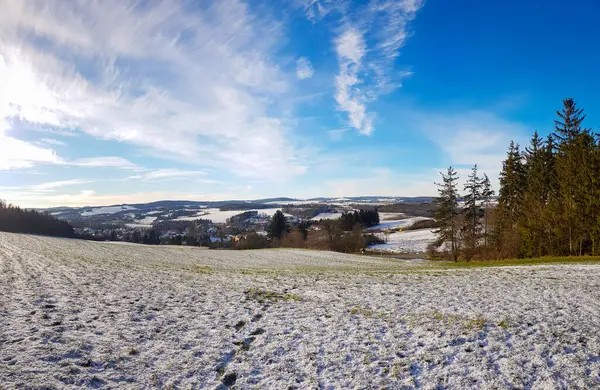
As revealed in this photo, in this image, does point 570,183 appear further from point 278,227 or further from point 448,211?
point 278,227

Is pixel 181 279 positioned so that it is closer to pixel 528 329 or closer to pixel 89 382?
pixel 89 382

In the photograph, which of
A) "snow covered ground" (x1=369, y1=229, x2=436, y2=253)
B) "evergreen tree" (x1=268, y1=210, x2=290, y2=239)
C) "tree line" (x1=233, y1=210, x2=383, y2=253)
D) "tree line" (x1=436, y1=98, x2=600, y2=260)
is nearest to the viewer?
"tree line" (x1=436, y1=98, x2=600, y2=260)

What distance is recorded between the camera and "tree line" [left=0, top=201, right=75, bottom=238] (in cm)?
10081

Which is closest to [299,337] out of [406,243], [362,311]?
[362,311]

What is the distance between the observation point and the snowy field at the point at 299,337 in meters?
7.00

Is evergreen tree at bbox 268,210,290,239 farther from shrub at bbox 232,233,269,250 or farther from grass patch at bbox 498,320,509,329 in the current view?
grass patch at bbox 498,320,509,329

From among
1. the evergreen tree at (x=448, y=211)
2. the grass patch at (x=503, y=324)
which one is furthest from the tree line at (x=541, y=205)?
the grass patch at (x=503, y=324)

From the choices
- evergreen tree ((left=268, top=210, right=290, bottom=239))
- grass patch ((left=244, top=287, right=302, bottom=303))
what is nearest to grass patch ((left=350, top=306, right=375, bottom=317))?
grass patch ((left=244, top=287, right=302, bottom=303))

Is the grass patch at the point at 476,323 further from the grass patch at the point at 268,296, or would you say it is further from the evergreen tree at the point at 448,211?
the evergreen tree at the point at 448,211

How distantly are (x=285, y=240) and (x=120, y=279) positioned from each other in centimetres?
7359

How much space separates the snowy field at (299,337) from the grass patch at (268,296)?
3.6 inches

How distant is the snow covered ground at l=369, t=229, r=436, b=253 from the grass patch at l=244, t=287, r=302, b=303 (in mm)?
71483

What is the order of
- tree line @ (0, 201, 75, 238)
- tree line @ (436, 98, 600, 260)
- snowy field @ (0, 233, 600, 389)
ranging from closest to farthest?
snowy field @ (0, 233, 600, 389), tree line @ (436, 98, 600, 260), tree line @ (0, 201, 75, 238)

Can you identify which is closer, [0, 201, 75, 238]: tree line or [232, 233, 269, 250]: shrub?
[232, 233, 269, 250]: shrub
